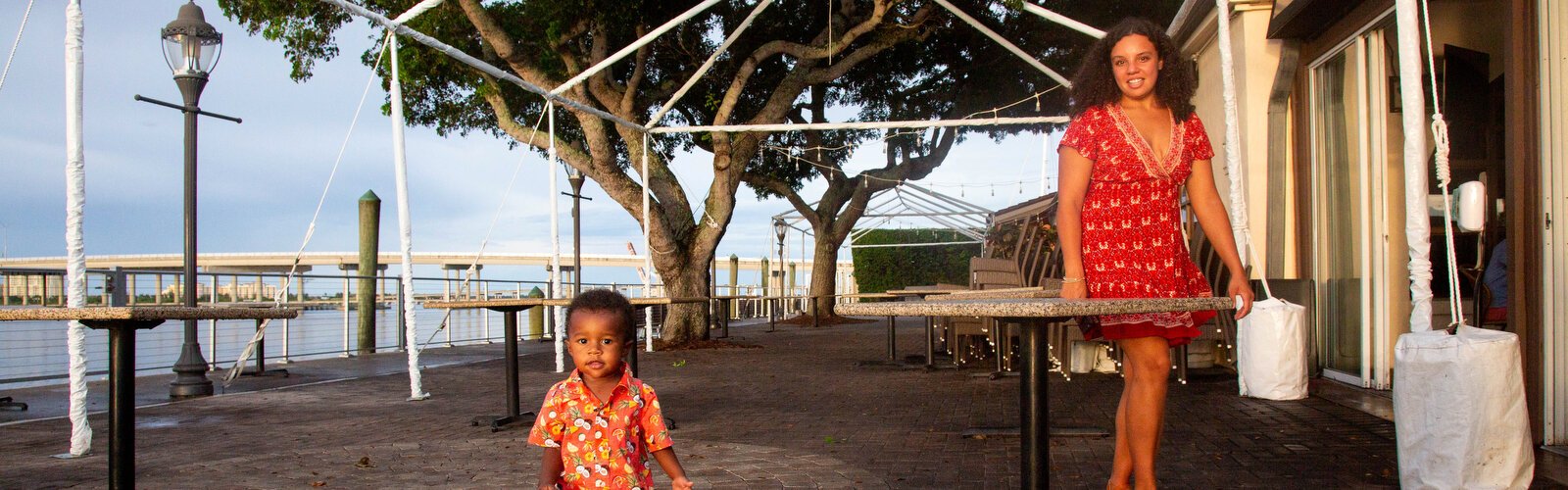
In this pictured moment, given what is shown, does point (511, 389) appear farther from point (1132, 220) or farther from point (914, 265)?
point (914, 265)

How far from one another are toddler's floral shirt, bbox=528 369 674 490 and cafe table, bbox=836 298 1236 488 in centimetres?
55

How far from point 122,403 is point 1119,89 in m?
3.00

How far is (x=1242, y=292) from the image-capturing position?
9.46 ft

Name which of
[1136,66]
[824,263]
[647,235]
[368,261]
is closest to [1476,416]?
[1136,66]

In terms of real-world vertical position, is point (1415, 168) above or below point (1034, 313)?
above

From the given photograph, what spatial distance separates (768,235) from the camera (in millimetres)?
22578

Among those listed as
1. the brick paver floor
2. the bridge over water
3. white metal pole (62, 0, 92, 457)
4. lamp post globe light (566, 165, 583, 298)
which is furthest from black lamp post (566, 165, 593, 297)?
the bridge over water

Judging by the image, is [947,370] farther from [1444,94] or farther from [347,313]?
[347,313]

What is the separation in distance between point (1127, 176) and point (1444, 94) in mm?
4679

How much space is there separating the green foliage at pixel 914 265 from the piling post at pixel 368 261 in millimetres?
19953

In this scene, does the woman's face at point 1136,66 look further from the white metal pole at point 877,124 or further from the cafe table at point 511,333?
the white metal pole at point 877,124

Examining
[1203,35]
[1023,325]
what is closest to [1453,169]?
[1203,35]

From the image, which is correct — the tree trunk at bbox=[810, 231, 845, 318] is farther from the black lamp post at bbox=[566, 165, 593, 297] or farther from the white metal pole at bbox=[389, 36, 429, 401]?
the white metal pole at bbox=[389, 36, 429, 401]

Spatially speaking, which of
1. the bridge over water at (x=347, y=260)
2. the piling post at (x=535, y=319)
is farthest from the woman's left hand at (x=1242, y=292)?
the bridge over water at (x=347, y=260)
